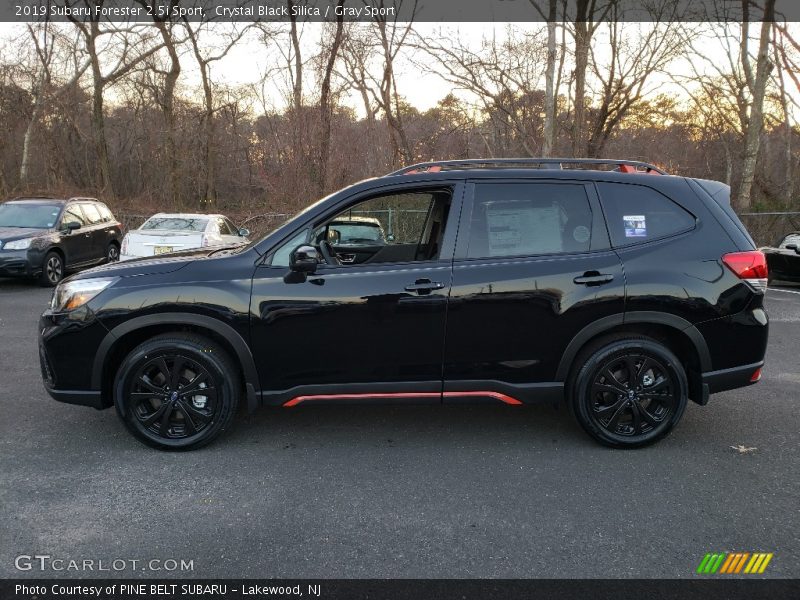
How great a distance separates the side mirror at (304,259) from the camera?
3.70m

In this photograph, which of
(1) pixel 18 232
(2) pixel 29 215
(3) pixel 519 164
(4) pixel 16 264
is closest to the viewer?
(3) pixel 519 164

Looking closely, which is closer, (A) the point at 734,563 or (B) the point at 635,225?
(A) the point at 734,563

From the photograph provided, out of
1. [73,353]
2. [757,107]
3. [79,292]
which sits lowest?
[73,353]

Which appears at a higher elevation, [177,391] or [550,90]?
[550,90]

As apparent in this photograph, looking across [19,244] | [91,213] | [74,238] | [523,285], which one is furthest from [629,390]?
[91,213]

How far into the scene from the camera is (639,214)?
13.2ft

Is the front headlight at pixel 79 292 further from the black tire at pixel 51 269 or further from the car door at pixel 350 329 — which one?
the black tire at pixel 51 269

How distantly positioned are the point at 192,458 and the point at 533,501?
2164 millimetres

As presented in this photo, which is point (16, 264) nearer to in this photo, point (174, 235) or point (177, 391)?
point (174, 235)

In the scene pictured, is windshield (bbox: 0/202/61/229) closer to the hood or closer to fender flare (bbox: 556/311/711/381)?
the hood

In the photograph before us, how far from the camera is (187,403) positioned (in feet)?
12.7

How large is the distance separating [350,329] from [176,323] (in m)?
1.12
